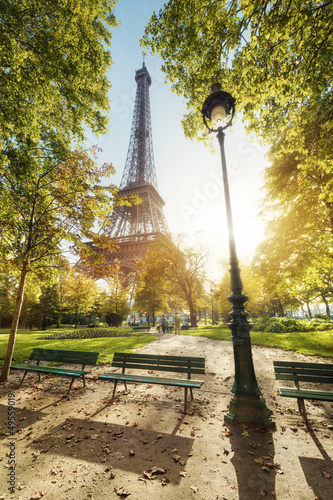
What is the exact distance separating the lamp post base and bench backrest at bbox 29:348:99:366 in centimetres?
350

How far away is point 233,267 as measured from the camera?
4.36 metres

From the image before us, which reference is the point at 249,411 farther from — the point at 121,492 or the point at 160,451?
the point at 121,492

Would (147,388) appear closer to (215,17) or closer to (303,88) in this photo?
(303,88)

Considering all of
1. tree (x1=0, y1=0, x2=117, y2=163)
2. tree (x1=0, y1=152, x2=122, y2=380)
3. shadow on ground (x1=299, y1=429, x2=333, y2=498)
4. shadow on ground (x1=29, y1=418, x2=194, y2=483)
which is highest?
tree (x1=0, y1=0, x2=117, y2=163)

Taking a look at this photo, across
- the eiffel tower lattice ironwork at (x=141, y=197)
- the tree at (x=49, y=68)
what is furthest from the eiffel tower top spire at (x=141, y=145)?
the tree at (x=49, y=68)

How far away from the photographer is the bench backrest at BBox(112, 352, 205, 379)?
4859 millimetres

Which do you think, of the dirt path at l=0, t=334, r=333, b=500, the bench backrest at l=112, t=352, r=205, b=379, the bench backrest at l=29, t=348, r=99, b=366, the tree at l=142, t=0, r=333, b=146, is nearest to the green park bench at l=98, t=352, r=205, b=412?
the bench backrest at l=112, t=352, r=205, b=379

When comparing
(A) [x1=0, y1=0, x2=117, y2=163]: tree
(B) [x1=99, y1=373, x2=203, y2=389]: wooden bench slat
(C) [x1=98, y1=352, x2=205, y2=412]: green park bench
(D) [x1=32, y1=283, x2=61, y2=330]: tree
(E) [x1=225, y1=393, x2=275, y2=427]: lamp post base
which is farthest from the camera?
(D) [x1=32, y1=283, x2=61, y2=330]: tree

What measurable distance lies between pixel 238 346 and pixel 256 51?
5.88m

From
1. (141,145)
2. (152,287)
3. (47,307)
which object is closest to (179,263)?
(152,287)

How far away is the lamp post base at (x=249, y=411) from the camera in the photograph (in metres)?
3.65

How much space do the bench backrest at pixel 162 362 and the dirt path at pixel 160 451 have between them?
67 centimetres

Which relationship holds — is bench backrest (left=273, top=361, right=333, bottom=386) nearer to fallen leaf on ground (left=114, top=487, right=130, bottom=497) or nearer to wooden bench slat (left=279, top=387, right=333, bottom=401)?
wooden bench slat (left=279, top=387, right=333, bottom=401)

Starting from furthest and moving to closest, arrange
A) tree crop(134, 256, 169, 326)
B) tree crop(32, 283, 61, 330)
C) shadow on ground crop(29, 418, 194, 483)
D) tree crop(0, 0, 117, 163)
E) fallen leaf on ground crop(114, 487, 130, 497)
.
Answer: tree crop(134, 256, 169, 326), tree crop(32, 283, 61, 330), tree crop(0, 0, 117, 163), shadow on ground crop(29, 418, 194, 483), fallen leaf on ground crop(114, 487, 130, 497)
